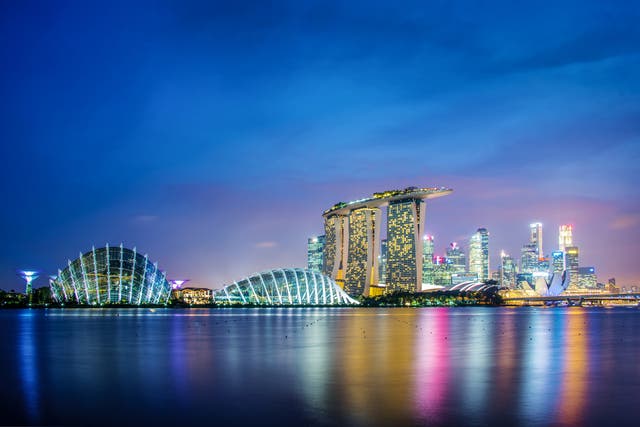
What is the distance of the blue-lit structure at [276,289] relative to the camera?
16925 cm

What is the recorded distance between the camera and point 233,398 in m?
23.0

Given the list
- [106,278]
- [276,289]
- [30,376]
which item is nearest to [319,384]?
[30,376]

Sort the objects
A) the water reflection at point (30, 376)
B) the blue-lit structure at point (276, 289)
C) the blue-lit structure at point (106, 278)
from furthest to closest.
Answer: the blue-lit structure at point (276, 289)
the blue-lit structure at point (106, 278)
the water reflection at point (30, 376)

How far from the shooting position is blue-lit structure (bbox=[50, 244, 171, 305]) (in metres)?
148

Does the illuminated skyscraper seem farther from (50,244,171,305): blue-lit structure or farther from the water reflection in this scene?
the water reflection

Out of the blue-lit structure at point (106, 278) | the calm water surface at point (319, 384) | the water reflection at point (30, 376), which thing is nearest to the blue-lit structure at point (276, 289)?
the blue-lit structure at point (106, 278)

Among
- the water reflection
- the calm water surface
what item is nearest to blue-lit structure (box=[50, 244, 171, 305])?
the water reflection

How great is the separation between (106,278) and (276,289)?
137 ft

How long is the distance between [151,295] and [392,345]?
401ft

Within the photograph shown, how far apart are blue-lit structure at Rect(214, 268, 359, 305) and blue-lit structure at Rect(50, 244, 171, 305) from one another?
24.0m

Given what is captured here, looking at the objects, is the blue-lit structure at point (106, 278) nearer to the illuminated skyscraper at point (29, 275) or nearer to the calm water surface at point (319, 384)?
the illuminated skyscraper at point (29, 275)

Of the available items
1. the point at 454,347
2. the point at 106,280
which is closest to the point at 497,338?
the point at 454,347

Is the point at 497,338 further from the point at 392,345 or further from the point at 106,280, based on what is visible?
the point at 106,280

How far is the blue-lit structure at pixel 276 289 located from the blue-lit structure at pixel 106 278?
24.0 m
